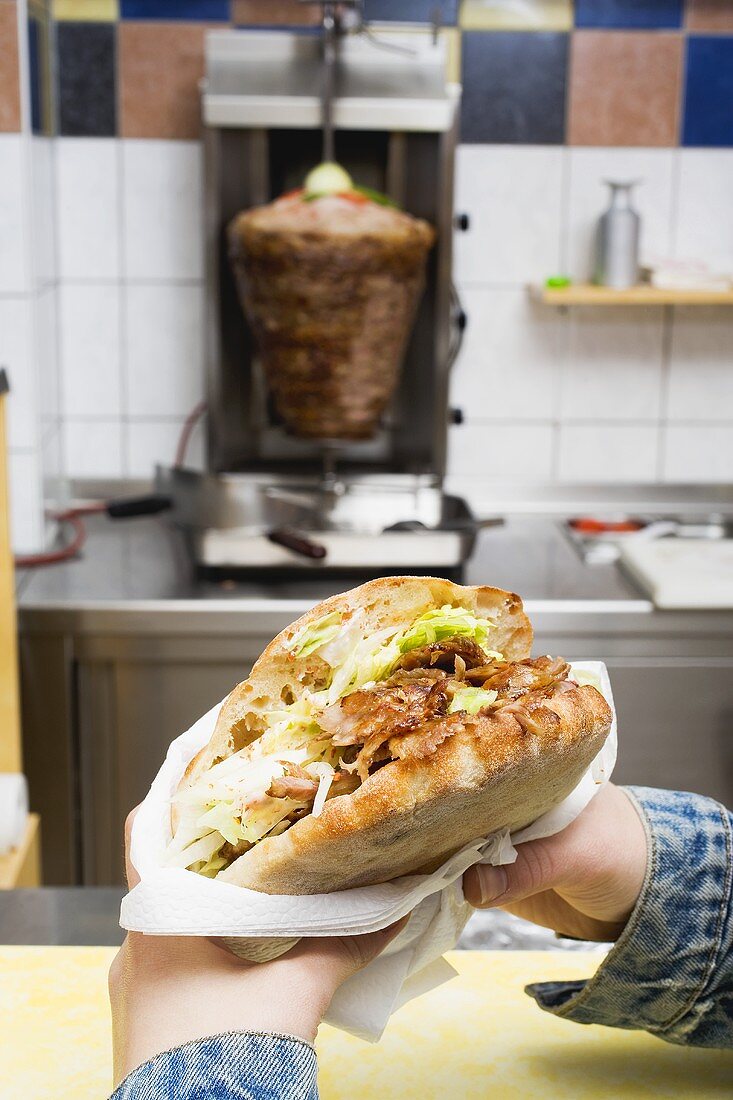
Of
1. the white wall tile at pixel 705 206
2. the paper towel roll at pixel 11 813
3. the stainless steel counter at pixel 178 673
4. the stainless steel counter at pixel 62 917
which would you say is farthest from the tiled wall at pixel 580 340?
the stainless steel counter at pixel 62 917

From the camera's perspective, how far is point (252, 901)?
61 centimetres

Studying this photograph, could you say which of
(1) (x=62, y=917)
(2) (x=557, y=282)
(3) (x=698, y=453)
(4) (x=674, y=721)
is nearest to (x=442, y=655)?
(1) (x=62, y=917)

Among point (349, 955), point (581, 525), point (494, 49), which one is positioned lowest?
point (581, 525)

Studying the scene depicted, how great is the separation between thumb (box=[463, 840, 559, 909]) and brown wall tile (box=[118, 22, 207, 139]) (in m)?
1.97

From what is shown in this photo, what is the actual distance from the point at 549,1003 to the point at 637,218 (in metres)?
1.85

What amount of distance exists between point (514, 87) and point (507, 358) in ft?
1.68

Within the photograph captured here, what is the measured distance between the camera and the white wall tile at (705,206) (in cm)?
249

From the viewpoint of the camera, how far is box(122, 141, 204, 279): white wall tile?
96.3 inches

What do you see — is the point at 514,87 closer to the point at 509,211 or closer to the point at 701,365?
the point at 509,211

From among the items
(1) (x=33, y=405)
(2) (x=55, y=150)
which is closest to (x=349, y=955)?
(1) (x=33, y=405)

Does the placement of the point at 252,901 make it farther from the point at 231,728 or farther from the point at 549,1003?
the point at 549,1003

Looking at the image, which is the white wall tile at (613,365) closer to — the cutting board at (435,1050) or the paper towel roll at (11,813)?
the paper towel roll at (11,813)

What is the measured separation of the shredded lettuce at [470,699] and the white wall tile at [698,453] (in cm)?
201

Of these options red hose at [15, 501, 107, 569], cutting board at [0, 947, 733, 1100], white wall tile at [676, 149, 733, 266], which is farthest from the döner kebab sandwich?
white wall tile at [676, 149, 733, 266]
